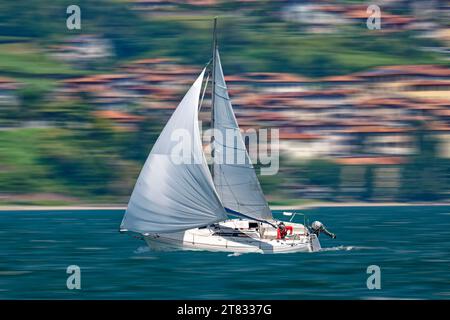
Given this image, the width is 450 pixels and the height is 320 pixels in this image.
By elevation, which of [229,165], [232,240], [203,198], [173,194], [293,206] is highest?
[293,206]

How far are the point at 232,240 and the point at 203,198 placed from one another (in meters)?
2.85

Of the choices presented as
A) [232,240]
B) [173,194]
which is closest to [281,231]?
[232,240]

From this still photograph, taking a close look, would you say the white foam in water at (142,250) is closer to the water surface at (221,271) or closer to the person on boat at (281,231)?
the water surface at (221,271)

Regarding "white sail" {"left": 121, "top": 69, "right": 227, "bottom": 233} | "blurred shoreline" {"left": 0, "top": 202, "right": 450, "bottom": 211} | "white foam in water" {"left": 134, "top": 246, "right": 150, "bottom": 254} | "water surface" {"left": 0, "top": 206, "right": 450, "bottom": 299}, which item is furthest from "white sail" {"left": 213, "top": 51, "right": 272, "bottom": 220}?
"blurred shoreline" {"left": 0, "top": 202, "right": 450, "bottom": 211}

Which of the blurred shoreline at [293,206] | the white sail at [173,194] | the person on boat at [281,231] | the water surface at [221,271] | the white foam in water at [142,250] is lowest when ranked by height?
the water surface at [221,271]

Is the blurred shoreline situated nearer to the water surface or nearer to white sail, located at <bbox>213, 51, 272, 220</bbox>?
the water surface

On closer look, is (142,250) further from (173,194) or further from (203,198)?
(203,198)

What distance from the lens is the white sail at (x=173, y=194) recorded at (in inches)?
2035

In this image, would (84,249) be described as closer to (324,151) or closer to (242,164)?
(242,164)

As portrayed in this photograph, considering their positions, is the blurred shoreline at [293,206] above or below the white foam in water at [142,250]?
above

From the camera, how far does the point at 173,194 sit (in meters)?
51.7

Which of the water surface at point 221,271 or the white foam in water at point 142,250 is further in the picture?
the white foam in water at point 142,250

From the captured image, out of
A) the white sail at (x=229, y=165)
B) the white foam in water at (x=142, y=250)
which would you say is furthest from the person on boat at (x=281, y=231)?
the white foam in water at (x=142, y=250)

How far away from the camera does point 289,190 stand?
540 feet
